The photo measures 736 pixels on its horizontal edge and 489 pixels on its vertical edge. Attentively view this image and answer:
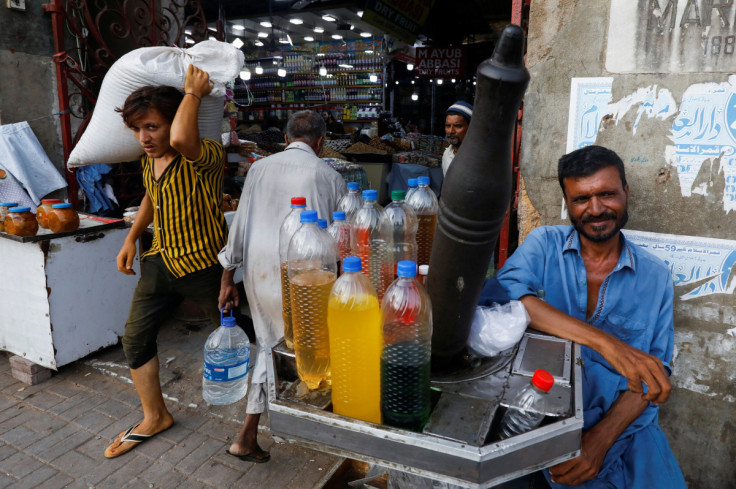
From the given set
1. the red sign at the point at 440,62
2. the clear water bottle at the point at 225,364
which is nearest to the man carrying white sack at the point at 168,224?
the clear water bottle at the point at 225,364

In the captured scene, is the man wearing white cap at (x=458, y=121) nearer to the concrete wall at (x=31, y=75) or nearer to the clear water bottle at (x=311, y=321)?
the clear water bottle at (x=311, y=321)

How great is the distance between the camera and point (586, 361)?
1.73m

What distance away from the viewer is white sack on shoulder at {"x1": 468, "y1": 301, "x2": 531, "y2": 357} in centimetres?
153

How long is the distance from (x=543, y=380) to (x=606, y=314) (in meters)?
0.75

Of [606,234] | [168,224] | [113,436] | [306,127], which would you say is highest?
[306,127]

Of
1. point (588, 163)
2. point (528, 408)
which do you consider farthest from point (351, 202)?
point (528, 408)

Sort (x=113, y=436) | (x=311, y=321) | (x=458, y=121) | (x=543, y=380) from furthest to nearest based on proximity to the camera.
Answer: (x=458, y=121) → (x=113, y=436) → (x=311, y=321) → (x=543, y=380)

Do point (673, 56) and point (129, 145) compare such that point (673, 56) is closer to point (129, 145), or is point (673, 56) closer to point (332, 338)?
point (332, 338)

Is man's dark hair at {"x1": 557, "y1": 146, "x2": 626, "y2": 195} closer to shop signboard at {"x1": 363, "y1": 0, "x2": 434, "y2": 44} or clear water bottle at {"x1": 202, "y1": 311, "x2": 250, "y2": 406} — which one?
clear water bottle at {"x1": 202, "y1": 311, "x2": 250, "y2": 406}

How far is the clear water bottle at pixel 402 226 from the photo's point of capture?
1704 mm

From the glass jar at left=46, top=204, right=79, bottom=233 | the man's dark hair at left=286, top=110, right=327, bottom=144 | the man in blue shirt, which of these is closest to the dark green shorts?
the man's dark hair at left=286, top=110, right=327, bottom=144

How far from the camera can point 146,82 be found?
104 inches

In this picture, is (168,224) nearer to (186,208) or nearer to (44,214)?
(186,208)

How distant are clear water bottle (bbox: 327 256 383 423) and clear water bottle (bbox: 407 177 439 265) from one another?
722mm
